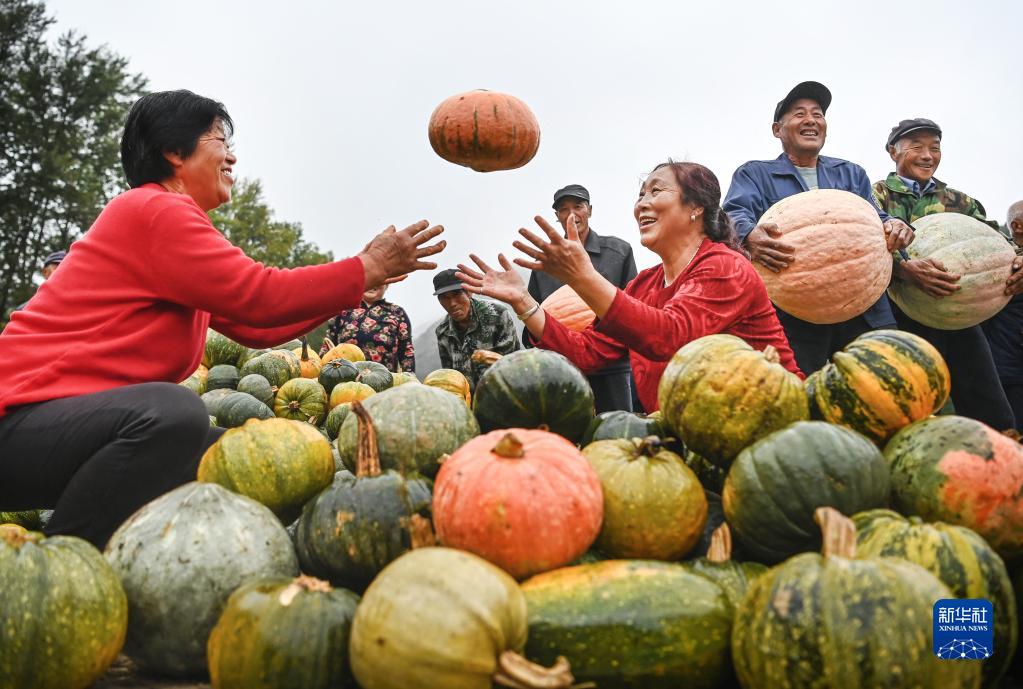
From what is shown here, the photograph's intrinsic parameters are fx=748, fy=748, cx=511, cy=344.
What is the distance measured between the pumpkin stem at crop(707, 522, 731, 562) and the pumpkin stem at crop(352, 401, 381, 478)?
1.01m

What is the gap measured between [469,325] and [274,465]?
4708 millimetres

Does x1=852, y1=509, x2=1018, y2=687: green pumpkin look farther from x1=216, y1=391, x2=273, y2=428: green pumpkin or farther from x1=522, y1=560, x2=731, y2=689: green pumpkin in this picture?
x1=216, y1=391, x2=273, y2=428: green pumpkin

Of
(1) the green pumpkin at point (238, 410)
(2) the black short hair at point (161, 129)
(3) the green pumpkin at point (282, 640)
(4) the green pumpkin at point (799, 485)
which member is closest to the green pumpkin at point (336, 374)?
(1) the green pumpkin at point (238, 410)

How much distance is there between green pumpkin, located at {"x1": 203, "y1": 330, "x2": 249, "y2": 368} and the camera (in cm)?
643

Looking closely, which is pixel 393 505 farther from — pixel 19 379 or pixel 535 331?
pixel 535 331

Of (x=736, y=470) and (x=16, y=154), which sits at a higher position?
(x=16, y=154)

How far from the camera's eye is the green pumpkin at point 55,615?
5.86 feet

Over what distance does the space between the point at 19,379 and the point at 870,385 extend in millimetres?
2907

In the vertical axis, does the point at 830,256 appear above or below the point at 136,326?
above

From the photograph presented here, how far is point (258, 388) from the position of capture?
5578mm

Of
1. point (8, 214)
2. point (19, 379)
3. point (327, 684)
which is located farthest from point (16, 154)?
point (327, 684)

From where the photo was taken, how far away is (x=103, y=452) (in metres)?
2.54

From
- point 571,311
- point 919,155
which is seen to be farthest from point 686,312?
point 919,155

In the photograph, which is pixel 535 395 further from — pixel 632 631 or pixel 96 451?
pixel 96 451
